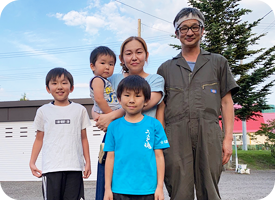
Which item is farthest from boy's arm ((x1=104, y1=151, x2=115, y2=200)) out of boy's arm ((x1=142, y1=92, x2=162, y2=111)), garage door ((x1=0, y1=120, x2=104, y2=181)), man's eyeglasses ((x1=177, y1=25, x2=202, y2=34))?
garage door ((x1=0, y1=120, x2=104, y2=181))

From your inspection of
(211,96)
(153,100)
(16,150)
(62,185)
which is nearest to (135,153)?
(153,100)

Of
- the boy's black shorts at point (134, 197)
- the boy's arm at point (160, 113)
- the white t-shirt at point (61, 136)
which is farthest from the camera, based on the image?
the white t-shirt at point (61, 136)

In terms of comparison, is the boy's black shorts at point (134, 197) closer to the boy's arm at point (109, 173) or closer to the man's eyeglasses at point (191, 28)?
the boy's arm at point (109, 173)

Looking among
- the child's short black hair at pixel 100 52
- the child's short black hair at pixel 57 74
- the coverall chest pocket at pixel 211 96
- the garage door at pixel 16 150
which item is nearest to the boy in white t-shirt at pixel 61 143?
the child's short black hair at pixel 57 74

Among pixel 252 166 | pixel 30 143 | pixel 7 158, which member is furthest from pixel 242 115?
pixel 7 158

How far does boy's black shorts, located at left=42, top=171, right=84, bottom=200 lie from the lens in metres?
2.60

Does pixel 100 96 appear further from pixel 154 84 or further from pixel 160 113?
pixel 160 113

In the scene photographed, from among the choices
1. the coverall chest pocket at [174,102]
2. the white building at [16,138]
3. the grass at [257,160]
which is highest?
the coverall chest pocket at [174,102]

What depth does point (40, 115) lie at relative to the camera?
2.82 m

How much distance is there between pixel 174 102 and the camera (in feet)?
8.21

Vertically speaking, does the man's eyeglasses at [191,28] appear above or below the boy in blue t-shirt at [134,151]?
above

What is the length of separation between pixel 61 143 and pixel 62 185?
422 mm

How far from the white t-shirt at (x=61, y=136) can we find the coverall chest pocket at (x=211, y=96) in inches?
51.5

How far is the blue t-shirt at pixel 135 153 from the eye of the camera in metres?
2.00
